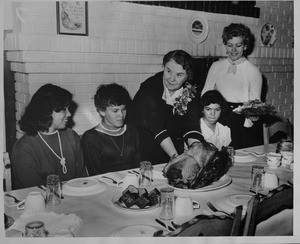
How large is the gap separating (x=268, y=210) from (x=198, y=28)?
1.34m

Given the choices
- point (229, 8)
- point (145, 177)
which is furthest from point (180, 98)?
point (145, 177)

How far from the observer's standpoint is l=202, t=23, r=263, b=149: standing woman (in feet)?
6.85

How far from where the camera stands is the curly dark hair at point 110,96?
1.78 m

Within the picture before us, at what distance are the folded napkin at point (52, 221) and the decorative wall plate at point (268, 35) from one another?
1826 mm

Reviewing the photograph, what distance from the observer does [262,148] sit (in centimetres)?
179

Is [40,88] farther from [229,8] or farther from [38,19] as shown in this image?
[229,8]

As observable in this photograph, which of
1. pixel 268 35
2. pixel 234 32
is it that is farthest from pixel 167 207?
pixel 268 35

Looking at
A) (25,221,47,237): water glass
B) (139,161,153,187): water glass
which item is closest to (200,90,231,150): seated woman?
(139,161,153,187): water glass

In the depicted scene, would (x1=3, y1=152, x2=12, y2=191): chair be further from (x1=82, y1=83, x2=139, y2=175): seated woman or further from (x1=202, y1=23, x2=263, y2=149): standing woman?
(x1=202, y1=23, x2=263, y2=149): standing woman

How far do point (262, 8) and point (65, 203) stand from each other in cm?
179

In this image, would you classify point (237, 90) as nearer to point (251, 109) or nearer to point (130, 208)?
point (251, 109)

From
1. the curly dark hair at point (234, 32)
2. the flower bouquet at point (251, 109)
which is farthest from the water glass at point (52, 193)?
Result: the curly dark hair at point (234, 32)

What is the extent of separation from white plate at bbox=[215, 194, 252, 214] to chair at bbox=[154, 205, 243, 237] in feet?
0.61

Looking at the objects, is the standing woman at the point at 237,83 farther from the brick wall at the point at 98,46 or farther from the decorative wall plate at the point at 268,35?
the decorative wall plate at the point at 268,35
